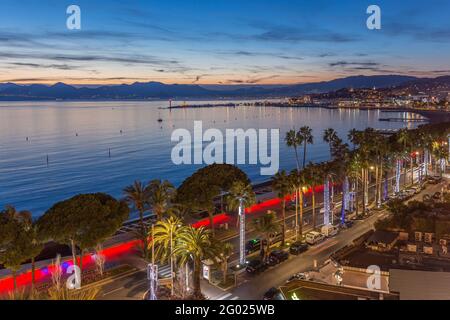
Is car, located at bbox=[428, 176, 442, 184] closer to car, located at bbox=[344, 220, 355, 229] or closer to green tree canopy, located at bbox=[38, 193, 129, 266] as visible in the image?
car, located at bbox=[344, 220, 355, 229]

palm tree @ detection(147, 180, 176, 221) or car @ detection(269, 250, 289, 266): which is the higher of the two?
palm tree @ detection(147, 180, 176, 221)

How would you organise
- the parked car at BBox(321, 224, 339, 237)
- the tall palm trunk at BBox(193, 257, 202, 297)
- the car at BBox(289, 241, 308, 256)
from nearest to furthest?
1. the tall palm trunk at BBox(193, 257, 202, 297)
2. the car at BBox(289, 241, 308, 256)
3. the parked car at BBox(321, 224, 339, 237)

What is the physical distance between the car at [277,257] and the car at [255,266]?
3.74ft

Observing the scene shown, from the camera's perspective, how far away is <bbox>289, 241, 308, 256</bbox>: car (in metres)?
38.0

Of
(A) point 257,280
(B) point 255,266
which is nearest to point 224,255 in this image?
(A) point 257,280

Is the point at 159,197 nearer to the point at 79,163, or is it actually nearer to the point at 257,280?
the point at 257,280

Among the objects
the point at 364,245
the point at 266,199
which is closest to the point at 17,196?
the point at 266,199

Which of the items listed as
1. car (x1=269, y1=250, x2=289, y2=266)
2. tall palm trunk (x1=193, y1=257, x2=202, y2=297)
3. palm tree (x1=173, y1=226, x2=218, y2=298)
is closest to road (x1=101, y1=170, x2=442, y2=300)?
car (x1=269, y1=250, x2=289, y2=266)

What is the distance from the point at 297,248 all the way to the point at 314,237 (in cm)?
383

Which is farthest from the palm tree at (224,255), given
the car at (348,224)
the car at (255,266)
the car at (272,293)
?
the car at (348,224)

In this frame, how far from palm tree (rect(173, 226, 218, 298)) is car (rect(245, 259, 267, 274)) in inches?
219

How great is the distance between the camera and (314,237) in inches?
1625

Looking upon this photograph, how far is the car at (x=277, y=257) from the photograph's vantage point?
35656 millimetres

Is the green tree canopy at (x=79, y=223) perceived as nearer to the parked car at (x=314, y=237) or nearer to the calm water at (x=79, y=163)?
the parked car at (x=314, y=237)
